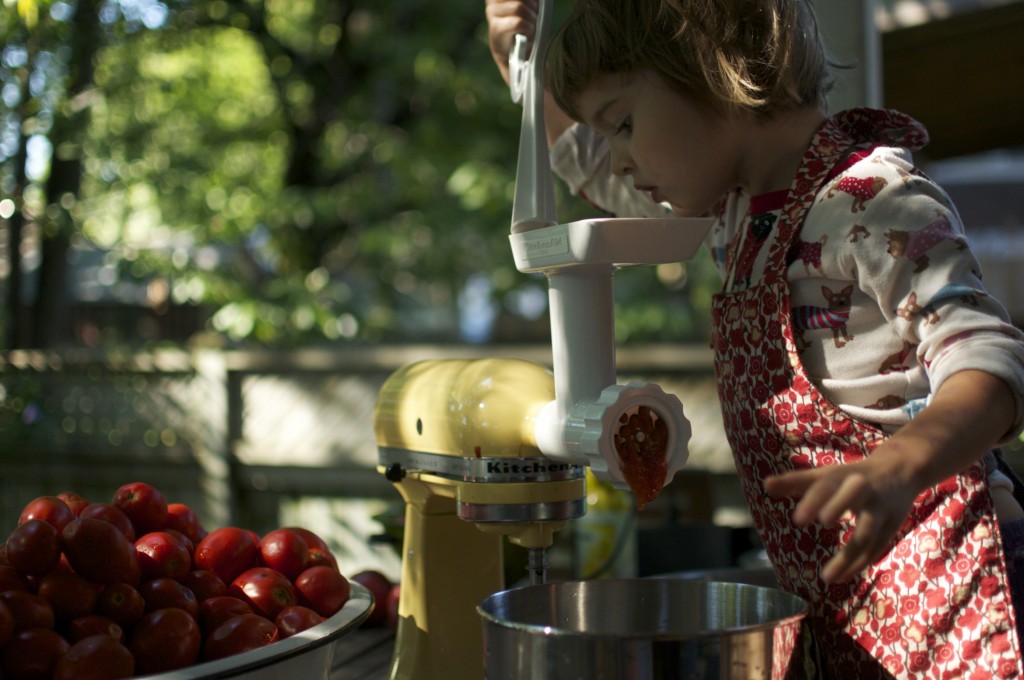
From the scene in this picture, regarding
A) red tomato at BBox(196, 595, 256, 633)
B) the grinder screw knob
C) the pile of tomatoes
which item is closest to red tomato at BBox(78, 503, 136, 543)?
the pile of tomatoes

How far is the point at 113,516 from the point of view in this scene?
3.37 ft

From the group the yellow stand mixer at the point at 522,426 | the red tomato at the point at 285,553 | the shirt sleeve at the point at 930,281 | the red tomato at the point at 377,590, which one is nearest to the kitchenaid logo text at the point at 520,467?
the yellow stand mixer at the point at 522,426

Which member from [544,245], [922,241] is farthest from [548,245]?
[922,241]

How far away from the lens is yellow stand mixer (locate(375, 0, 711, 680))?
2.93 ft

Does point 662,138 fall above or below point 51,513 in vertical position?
above

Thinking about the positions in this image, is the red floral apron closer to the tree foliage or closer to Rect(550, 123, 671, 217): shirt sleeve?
Rect(550, 123, 671, 217): shirt sleeve

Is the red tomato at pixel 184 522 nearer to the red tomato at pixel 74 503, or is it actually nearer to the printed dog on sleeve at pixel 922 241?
the red tomato at pixel 74 503

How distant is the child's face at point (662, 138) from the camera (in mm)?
1035

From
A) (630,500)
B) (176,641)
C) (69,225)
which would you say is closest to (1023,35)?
(630,500)

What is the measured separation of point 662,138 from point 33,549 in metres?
0.69

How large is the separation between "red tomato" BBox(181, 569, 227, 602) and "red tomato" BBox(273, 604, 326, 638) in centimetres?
8

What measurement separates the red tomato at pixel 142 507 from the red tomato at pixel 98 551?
12cm

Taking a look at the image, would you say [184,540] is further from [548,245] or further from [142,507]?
[548,245]

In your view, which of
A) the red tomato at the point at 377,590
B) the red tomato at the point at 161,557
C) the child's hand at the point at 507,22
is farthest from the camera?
the red tomato at the point at 377,590
